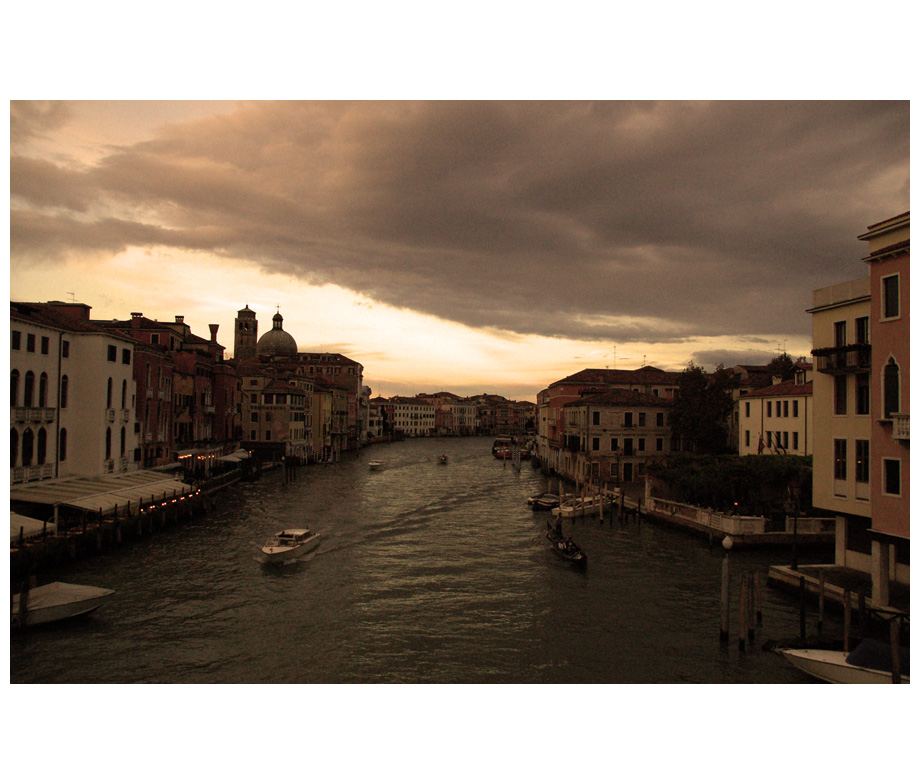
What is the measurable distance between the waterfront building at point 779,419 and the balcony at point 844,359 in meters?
13.9

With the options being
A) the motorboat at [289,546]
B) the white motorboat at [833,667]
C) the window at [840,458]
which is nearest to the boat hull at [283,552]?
the motorboat at [289,546]

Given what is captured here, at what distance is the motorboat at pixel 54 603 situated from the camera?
10.5 meters

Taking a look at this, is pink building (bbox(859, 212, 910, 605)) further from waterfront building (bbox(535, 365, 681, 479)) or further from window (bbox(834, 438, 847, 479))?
waterfront building (bbox(535, 365, 681, 479))

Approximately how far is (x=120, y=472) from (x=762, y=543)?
19.9 m

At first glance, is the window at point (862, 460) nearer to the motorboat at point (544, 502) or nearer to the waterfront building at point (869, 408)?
the waterfront building at point (869, 408)

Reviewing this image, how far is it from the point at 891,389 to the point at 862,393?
6.27ft

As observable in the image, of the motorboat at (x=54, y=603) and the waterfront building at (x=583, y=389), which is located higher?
Answer: the waterfront building at (x=583, y=389)

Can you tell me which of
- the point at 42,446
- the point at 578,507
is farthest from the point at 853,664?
the point at 42,446

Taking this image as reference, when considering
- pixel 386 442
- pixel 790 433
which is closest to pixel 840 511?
pixel 790 433

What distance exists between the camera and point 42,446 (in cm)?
1759

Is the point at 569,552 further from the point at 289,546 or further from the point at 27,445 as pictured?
the point at 27,445

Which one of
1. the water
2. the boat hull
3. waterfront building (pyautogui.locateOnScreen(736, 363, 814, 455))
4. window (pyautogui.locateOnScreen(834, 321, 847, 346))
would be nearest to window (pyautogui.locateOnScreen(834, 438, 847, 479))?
window (pyautogui.locateOnScreen(834, 321, 847, 346))

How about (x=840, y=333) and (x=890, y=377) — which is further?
(x=840, y=333)

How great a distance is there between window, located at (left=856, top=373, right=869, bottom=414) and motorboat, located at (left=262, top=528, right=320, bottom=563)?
1260cm
